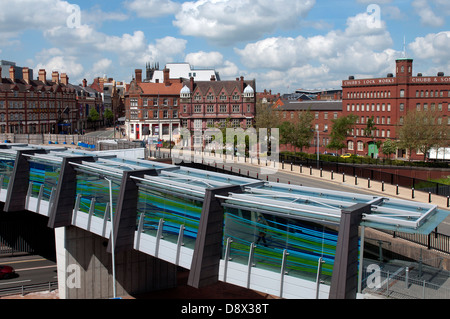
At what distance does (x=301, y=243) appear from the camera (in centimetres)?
1414

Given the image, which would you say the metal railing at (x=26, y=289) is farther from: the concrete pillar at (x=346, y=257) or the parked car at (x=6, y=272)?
the concrete pillar at (x=346, y=257)

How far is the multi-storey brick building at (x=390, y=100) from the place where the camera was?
7454 cm

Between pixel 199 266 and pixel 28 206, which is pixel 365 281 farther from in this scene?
pixel 28 206

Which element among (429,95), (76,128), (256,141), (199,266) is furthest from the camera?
(76,128)

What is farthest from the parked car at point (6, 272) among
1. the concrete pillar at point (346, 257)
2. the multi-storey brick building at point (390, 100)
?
the multi-storey brick building at point (390, 100)

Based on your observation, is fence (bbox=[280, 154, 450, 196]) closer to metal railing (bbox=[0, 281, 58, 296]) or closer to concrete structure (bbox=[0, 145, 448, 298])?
concrete structure (bbox=[0, 145, 448, 298])

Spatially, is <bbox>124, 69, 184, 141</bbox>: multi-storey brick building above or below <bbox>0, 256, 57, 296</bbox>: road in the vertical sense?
above

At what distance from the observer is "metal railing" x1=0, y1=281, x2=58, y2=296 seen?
25.4 m

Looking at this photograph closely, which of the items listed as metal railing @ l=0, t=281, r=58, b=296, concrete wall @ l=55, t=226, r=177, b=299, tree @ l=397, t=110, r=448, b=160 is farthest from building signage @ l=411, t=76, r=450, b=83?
metal railing @ l=0, t=281, r=58, b=296

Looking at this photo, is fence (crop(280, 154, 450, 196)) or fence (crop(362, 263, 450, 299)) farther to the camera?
fence (crop(280, 154, 450, 196))

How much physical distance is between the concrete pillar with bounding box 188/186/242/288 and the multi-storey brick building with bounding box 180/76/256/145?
68773 millimetres
